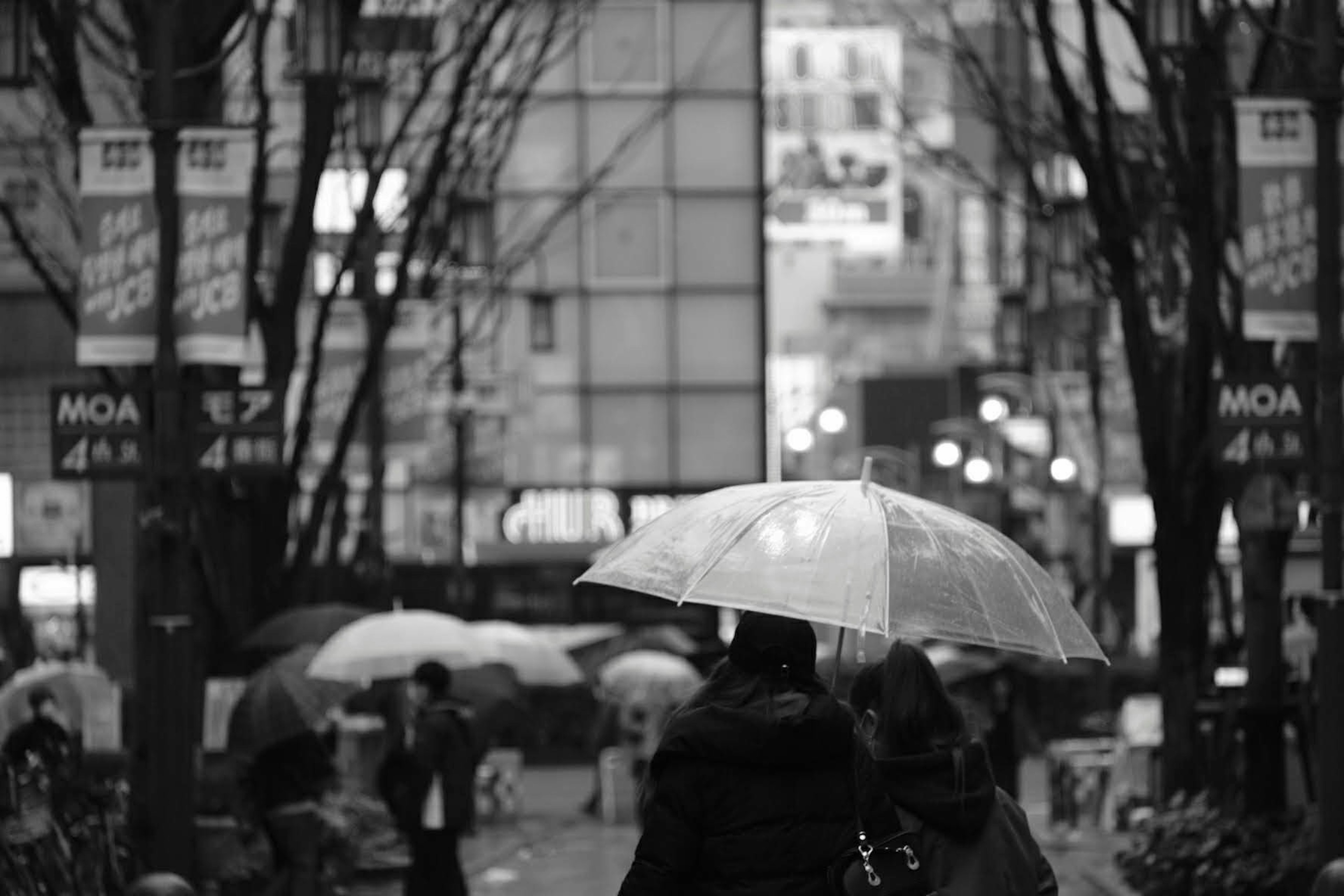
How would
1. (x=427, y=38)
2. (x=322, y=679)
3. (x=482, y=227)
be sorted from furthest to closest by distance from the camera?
1. (x=482, y=227)
2. (x=427, y=38)
3. (x=322, y=679)

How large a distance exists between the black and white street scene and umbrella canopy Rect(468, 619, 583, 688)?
0.32 feet

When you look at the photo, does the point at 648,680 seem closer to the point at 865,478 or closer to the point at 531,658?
the point at 531,658

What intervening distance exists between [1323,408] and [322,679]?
18.6 ft

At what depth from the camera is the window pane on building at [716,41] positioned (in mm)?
44656

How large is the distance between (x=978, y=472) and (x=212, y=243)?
38.9 meters

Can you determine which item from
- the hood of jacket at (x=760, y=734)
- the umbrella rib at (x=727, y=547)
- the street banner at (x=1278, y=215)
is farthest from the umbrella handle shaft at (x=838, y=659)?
the street banner at (x=1278, y=215)

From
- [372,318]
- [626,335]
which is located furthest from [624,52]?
[372,318]

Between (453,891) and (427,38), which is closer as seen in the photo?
(453,891)

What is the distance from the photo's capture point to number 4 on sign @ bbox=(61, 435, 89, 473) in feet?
41.7

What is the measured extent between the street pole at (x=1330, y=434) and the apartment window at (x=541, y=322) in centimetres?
2598

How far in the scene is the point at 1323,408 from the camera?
46.8 ft

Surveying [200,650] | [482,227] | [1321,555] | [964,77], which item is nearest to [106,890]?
[200,650]

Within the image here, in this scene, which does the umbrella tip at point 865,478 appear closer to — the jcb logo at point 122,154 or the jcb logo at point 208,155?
the jcb logo at point 208,155

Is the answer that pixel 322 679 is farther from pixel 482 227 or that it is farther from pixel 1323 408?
pixel 482 227
